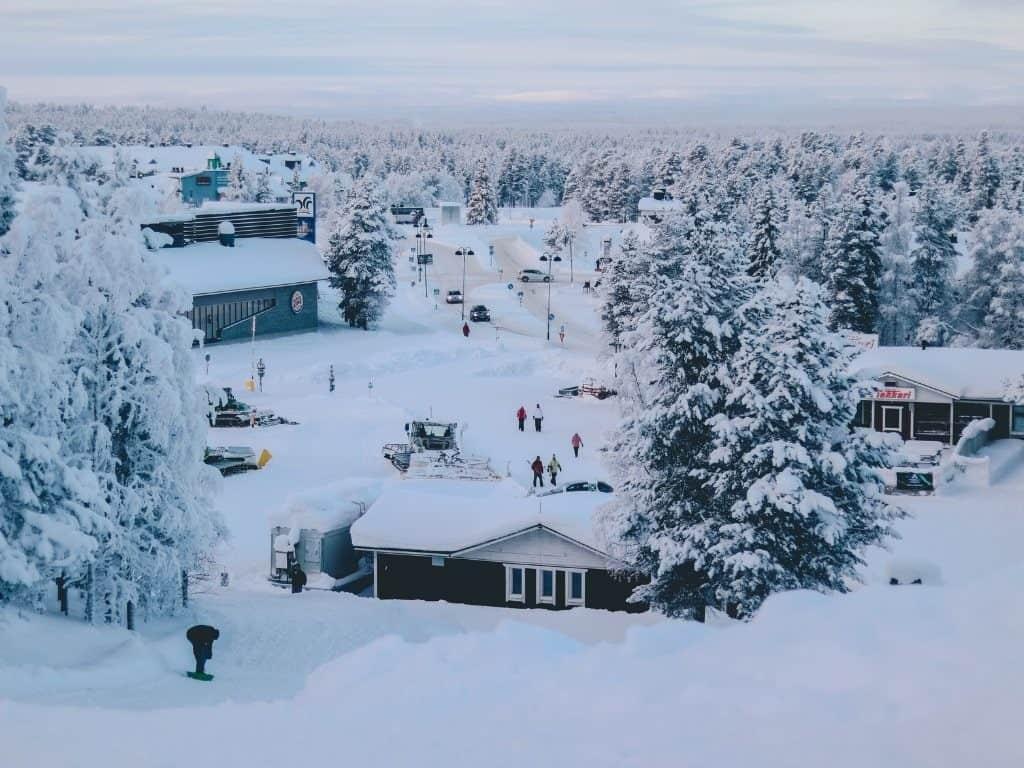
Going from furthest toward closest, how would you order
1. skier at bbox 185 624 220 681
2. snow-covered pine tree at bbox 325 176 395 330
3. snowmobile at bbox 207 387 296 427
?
1. snow-covered pine tree at bbox 325 176 395 330
2. snowmobile at bbox 207 387 296 427
3. skier at bbox 185 624 220 681

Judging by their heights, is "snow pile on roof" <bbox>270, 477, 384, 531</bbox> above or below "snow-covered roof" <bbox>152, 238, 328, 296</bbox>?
below

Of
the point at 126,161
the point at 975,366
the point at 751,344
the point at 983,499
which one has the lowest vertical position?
the point at 983,499

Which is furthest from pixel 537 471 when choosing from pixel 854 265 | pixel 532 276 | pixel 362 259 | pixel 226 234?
pixel 532 276

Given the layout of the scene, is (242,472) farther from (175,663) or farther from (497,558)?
(175,663)

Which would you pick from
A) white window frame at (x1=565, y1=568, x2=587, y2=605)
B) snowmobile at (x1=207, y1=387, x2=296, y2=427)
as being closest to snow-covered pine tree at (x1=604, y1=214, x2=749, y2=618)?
white window frame at (x1=565, y1=568, x2=587, y2=605)

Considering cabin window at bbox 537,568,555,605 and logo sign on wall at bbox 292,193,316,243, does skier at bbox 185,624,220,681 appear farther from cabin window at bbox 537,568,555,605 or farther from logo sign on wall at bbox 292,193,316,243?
logo sign on wall at bbox 292,193,316,243

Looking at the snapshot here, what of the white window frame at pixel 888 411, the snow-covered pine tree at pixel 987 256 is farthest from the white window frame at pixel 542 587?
the snow-covered pine tree at pixel 987 256

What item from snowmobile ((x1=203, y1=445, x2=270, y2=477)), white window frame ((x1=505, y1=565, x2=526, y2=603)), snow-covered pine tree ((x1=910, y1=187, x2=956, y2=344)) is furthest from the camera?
snow-covered pine tree ((x1=910, y1=187, x2=956, y2=344))

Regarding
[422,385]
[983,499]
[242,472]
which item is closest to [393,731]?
[242,472]
